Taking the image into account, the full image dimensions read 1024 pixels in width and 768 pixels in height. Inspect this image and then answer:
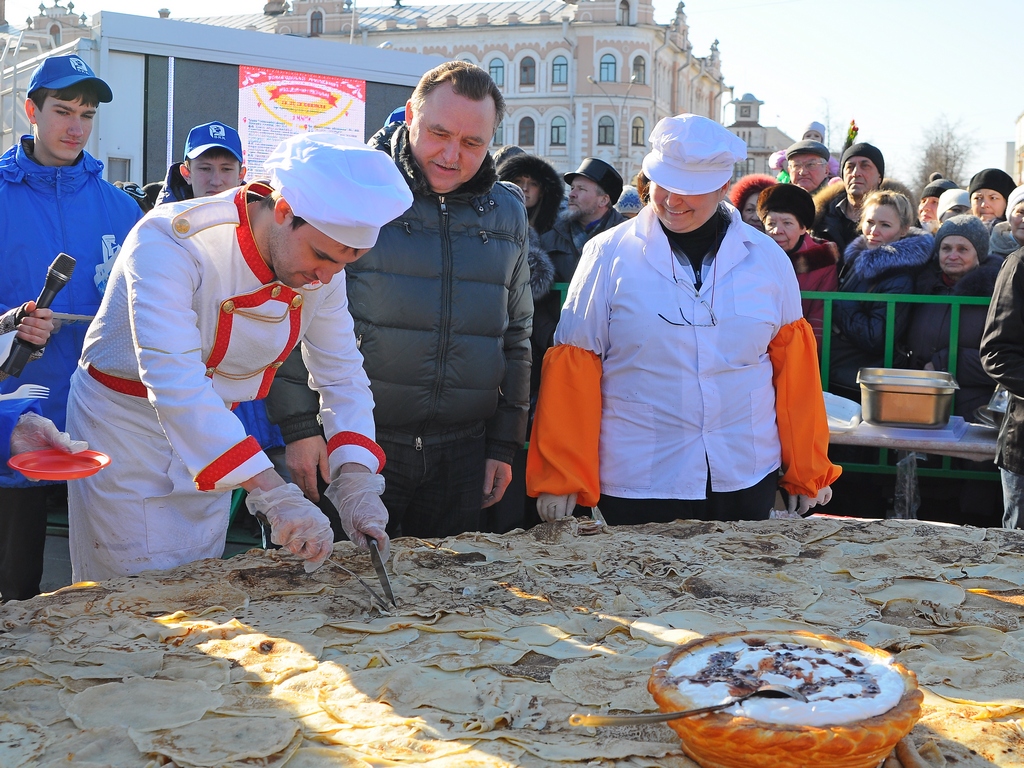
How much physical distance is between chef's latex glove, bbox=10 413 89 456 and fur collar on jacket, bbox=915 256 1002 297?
3605mm

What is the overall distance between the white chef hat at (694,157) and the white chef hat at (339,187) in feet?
3.36

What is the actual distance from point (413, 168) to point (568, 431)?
83cm

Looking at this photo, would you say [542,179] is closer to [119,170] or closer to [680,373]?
[680,373]

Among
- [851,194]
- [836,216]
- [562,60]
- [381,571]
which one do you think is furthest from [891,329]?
[562,60]

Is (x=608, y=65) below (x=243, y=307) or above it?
above

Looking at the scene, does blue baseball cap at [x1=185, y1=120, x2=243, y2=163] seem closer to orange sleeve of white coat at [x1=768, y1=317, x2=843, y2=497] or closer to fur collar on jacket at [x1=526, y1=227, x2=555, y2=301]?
fur collar on jacket at [x1=526, y1=227, x2=555, y2=301]

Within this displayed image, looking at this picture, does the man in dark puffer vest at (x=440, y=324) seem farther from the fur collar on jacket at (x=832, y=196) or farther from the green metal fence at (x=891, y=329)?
the fur collar on jacket at (x=832, y=196)

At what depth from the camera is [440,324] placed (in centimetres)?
280

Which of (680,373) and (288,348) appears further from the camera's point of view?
(680,373)

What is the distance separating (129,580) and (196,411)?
0.44m

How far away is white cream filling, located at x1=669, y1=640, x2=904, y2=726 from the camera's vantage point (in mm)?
1324

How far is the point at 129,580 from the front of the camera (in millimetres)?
2139

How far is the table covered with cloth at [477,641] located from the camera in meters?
1.43

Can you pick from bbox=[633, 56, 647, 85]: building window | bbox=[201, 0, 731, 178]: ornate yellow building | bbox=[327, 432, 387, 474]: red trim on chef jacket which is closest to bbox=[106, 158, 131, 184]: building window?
bbox=[327, 432, 387, 474]: red trim on chef jacket
